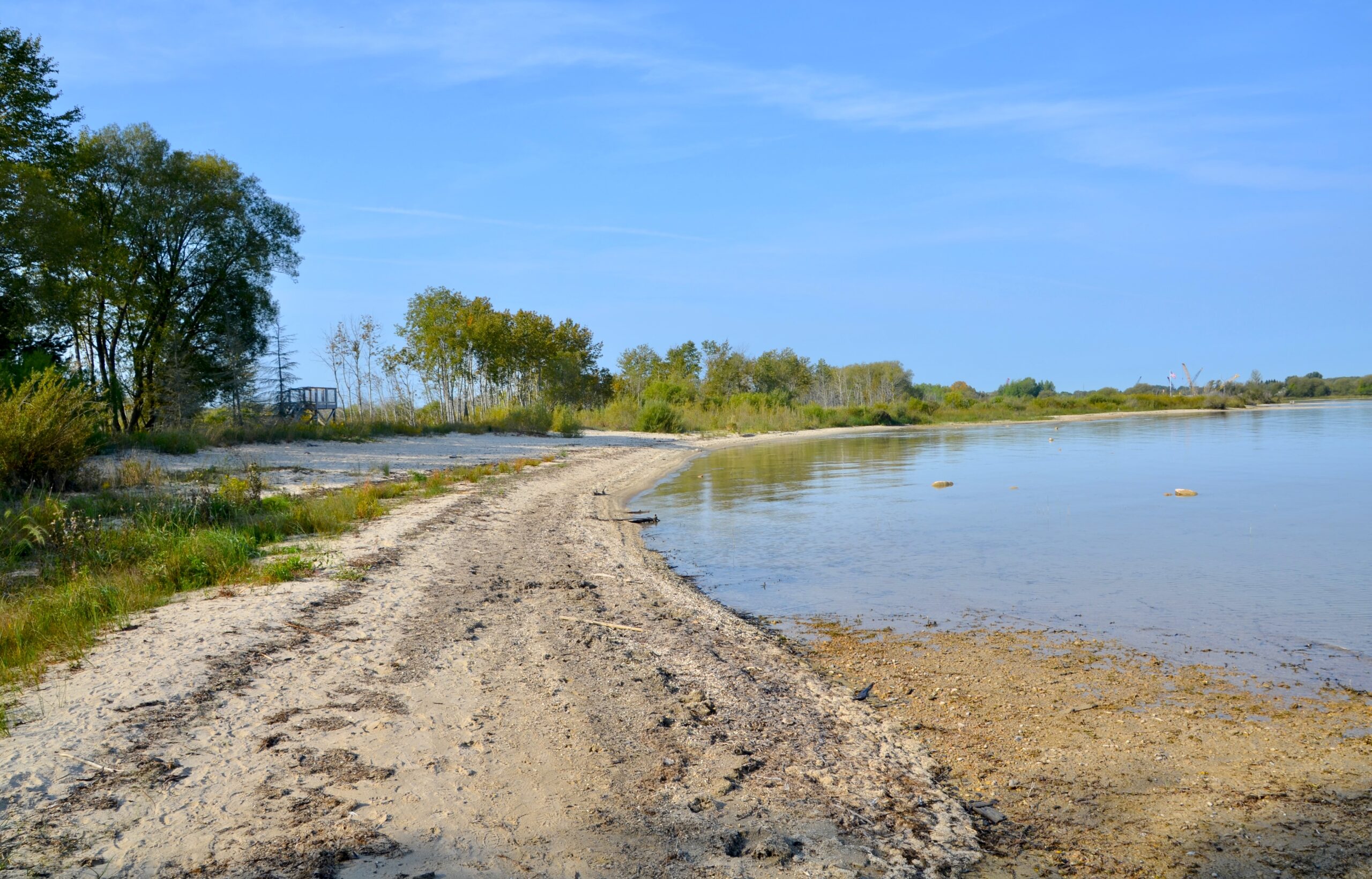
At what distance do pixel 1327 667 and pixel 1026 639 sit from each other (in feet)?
6.84

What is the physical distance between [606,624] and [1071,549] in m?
7.70

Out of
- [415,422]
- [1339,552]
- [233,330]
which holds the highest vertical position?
[233,330]

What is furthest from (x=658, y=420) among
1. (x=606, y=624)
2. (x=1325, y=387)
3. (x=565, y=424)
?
(x=1325, y=387)

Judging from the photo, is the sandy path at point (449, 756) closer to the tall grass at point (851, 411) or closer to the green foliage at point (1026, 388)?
the tall grass at point (851, 411)

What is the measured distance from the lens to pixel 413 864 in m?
3.09

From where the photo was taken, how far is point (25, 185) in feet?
67.5

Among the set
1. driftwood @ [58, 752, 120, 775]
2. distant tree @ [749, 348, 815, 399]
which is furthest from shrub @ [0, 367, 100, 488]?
distant tree @ [749, 348, 815, 399]

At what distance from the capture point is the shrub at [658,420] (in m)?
46.1

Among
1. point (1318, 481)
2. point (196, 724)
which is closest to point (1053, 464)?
point (1318, 481)

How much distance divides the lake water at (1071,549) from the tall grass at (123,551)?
4.75m

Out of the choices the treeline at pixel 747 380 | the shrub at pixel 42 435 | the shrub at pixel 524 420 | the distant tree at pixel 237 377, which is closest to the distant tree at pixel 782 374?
the treeline at pixel 747 380

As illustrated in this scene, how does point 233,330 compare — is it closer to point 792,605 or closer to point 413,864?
point 792,605

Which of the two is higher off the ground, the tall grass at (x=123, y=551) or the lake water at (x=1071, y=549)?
the tall grass at (x=123, y=551)

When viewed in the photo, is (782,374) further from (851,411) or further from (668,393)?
(668,393)
